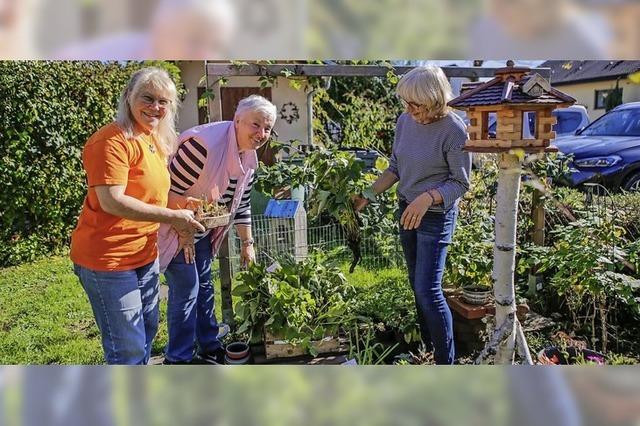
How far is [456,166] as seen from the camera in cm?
224

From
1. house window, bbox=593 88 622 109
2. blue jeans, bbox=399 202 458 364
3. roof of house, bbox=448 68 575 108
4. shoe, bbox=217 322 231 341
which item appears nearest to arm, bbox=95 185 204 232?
shoe, bbox=217 322 231 341

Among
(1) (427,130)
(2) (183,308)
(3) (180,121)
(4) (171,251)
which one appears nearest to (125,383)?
(2) (183,308)

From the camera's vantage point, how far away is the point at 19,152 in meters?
2.72

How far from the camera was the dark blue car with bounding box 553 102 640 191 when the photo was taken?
2545 millimetres

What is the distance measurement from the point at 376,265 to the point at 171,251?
3.23ft

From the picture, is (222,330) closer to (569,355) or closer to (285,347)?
(285,347)

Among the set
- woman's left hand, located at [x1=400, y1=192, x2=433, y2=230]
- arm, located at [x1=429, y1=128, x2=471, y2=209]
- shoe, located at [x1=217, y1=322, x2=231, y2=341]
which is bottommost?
shoe, located at [x1=217, y1=322, x2=231, y2=341]

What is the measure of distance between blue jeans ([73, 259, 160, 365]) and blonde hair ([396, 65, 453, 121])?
1202 millimetres

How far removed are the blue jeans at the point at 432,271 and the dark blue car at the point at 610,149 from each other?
0.77m

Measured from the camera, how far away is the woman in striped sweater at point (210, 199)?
2303 millimetres

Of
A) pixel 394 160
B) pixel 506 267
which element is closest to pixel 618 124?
pixel 506 267

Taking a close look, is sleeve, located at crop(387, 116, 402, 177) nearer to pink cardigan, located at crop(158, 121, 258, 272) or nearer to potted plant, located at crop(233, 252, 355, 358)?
potted plant, located at crop(233, 252, 355, 358)

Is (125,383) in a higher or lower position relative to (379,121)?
lower
